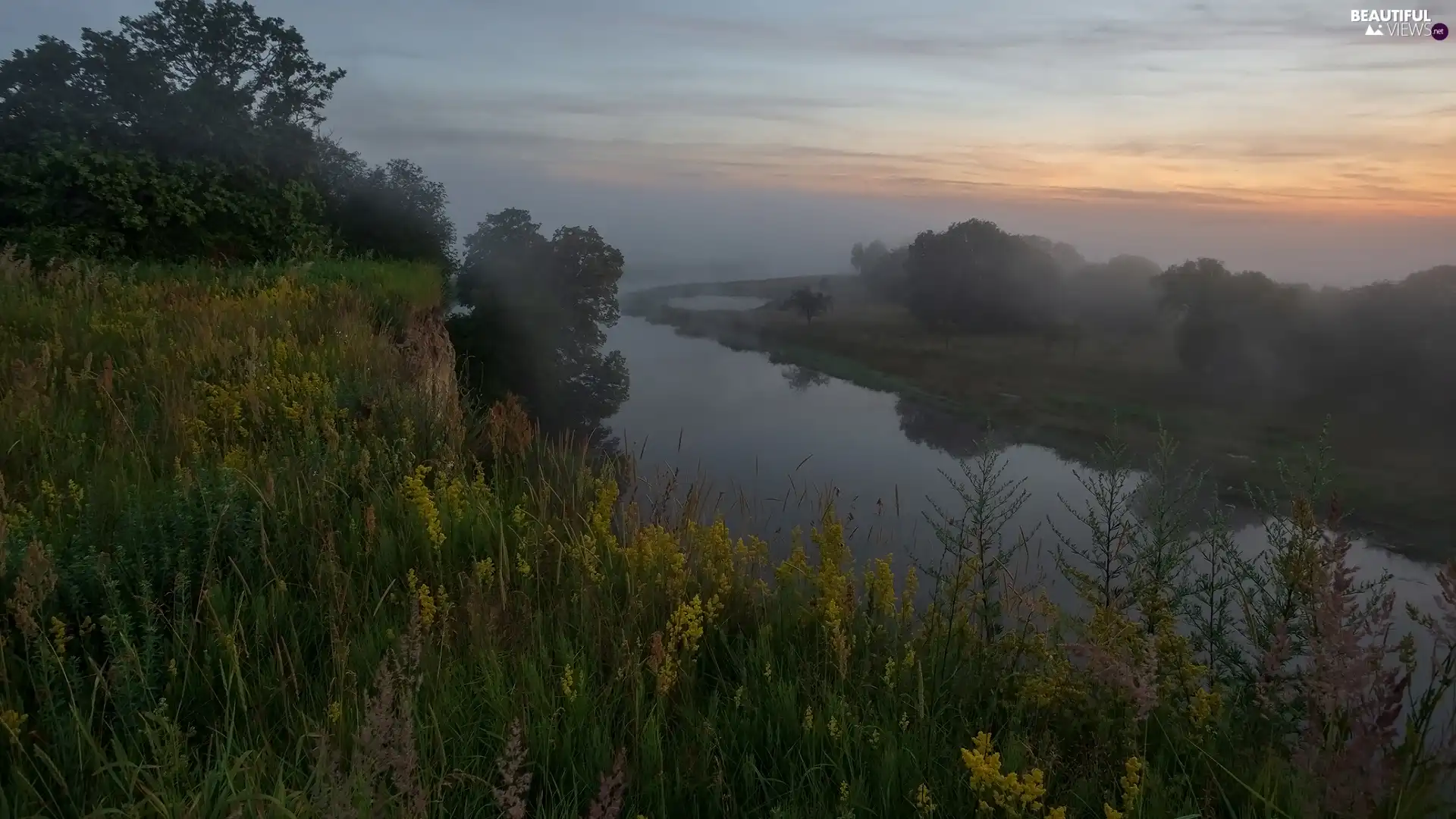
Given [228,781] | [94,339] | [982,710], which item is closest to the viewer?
[228,781]

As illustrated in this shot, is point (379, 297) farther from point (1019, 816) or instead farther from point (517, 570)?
point (1019, 816)

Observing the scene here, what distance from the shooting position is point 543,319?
24.3m

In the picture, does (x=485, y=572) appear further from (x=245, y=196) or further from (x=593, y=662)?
(x=245, y=196)

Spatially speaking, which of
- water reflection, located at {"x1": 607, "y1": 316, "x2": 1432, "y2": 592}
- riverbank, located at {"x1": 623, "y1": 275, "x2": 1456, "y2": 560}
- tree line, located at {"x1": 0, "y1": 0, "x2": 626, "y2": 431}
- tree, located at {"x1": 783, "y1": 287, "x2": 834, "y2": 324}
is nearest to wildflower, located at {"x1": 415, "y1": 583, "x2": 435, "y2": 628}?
water reflection, located at {"x1": 607, "y1": 316, "x2": 1432, "y2": 592}

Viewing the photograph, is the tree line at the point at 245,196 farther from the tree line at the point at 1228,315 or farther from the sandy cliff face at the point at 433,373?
the tree line at the point at 1228,315

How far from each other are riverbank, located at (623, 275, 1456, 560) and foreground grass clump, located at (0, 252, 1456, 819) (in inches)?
330

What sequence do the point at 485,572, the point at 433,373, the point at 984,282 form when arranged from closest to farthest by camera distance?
the point at 485,572, the point at 433,373, the point at 984,282

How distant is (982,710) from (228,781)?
2232 mm

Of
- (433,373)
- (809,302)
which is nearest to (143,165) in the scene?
(433,373)

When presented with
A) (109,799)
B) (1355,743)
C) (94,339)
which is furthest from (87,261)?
(1355,743)

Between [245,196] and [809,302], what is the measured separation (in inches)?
1248

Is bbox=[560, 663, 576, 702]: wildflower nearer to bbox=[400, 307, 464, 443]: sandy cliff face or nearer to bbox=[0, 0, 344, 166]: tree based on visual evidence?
bbox=[400, 307, 464, 443]: sandy cliff face

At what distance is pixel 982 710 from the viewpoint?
276 centimetres

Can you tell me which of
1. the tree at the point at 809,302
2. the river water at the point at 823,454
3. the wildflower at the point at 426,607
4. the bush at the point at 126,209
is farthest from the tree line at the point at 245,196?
the tree at the point at 809,302
